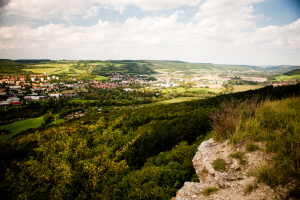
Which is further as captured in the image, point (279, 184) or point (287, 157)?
point (287, 157)

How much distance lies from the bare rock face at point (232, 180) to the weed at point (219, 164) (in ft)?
0.22

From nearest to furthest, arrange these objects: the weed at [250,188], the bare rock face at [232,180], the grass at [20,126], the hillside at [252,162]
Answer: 1. the hillside at [252,162]
2. the bare rock face at [232,180]
3. the weed at [250,188]
4. the grass at [20,126]

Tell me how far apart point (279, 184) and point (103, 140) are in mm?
7799

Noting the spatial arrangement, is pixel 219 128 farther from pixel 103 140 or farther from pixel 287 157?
pixel 103 140

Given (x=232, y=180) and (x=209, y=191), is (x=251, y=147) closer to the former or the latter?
(x=232, y=180)

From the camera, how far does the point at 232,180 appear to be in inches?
164

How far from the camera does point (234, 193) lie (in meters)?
3.80

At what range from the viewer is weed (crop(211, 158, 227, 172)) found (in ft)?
14.8

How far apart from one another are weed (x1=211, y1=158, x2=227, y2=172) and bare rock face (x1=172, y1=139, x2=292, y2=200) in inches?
2.7

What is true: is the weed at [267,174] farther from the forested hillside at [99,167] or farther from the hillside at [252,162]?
the forested hillside at [99,167]

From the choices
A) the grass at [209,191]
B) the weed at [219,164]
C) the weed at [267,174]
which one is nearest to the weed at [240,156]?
the weed at [219,164]

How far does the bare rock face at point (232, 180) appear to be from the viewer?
3317 millimetres

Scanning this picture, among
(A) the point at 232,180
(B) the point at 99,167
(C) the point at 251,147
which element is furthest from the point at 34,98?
(C) the point at 251,147

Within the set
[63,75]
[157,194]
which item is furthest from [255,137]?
[63,75]
